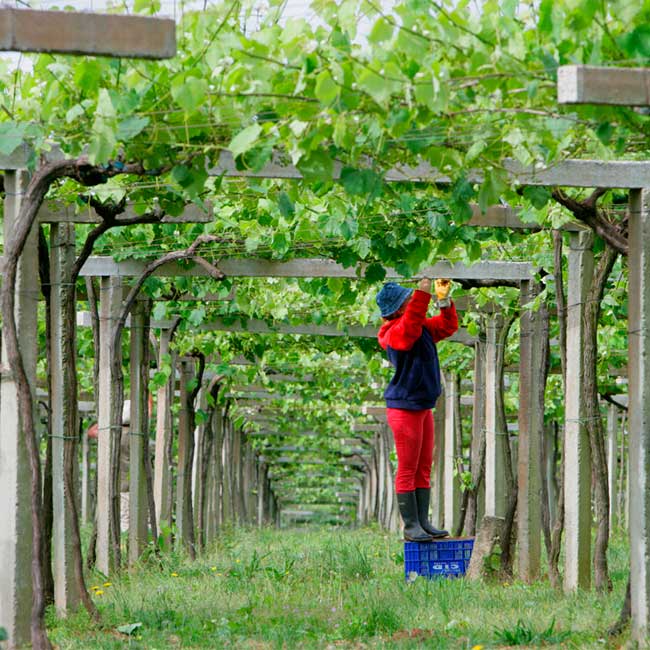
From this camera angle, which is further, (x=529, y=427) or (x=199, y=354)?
(x=199, y=354)

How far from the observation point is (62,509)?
6.59 metres

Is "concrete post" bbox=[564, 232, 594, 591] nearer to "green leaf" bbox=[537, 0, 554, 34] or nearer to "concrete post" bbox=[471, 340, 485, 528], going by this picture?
"green leaf" bbox=[537, 0, 554, 34]

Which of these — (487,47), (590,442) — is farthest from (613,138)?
(590,442)

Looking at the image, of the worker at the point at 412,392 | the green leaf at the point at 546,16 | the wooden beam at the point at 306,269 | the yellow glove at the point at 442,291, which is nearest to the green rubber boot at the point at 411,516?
the worker at the point at 412,392

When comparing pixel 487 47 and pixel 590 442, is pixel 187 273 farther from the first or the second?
pixel 487 47

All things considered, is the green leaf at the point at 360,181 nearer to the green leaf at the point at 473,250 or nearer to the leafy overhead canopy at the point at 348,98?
the leafy overhead canopy at the point at 348,98

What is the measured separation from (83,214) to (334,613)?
2621mm

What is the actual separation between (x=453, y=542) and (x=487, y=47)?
4.72m

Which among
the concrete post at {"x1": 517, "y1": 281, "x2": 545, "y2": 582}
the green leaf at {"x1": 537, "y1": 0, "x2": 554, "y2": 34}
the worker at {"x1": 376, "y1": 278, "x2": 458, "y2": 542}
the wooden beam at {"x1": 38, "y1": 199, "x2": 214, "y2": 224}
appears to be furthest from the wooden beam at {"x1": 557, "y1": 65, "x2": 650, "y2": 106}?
the concrete post at {"x1": 517, "y1": 281, "x2": 545, "y2": 582}

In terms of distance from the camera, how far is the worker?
26.1ft

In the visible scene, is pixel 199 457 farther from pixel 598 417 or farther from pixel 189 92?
pixel 189 92

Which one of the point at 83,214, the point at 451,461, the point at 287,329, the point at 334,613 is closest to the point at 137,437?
the point at 287,329

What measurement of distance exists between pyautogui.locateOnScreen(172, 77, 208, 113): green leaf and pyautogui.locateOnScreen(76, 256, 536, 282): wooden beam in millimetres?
4154

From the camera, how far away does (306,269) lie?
344 inches
